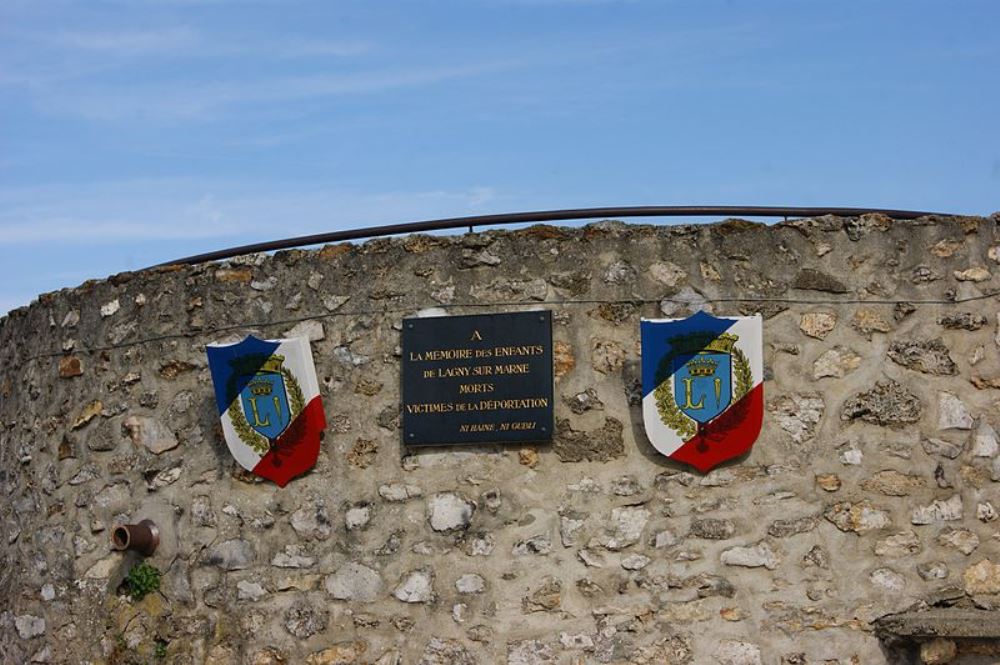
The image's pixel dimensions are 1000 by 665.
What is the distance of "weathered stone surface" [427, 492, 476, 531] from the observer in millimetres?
6961

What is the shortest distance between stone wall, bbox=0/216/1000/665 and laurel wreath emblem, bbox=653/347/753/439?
0.15 metres

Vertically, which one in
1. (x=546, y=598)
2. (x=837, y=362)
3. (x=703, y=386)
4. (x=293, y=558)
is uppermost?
(x=837, y=362)

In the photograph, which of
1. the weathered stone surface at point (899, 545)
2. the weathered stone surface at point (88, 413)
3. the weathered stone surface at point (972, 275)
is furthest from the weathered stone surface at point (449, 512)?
the weathered stone surface at point (972, 275)

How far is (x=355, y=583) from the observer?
23.1ft

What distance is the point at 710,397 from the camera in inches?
268

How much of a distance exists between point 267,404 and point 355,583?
1.01 metres

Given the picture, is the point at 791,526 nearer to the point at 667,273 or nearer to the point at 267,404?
the point at 667,273

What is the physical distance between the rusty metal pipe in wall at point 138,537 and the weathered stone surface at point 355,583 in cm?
108

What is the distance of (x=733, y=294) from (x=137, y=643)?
139 inches

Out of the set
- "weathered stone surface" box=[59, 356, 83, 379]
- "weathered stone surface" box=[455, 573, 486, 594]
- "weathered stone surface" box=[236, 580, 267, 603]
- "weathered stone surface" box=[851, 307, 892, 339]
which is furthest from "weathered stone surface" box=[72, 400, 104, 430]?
"weathered stone surface" box=[851, 307, 892, 339]

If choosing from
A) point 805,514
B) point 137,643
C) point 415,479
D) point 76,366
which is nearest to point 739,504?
point 805,514

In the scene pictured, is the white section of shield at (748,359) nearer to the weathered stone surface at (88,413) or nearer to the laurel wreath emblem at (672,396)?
the laurel wreath emblem at (672,396)

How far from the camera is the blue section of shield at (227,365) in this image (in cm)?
734

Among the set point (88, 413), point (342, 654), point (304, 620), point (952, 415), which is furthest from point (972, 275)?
point (88, 413)
